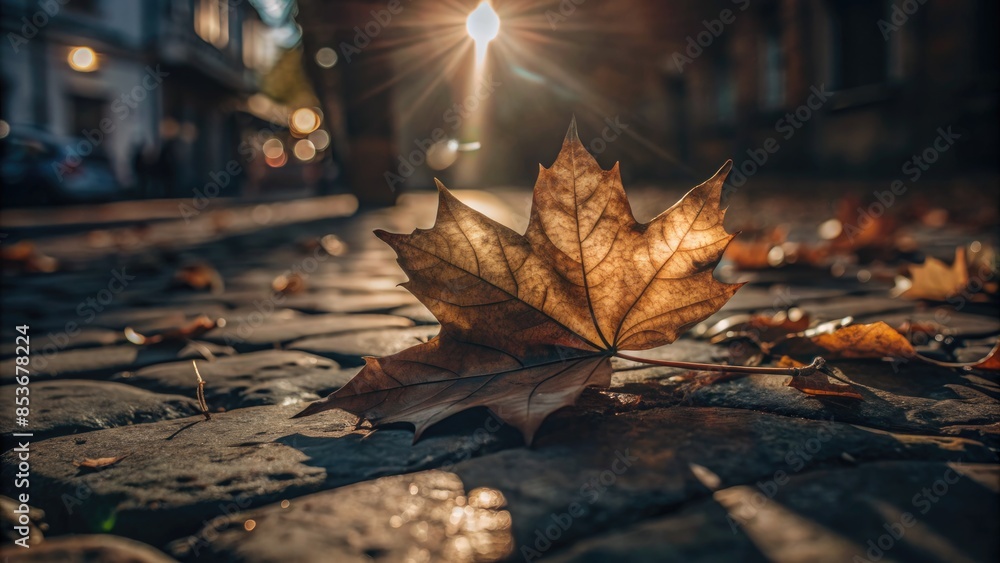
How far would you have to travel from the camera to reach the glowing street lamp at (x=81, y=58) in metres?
18.6

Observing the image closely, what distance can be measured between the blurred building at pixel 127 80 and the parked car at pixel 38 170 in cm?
68

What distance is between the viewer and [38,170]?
1284cm

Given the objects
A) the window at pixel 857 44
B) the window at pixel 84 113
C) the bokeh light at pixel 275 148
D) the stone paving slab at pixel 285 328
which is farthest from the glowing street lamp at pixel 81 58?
the bokeh light at pixel 275 148

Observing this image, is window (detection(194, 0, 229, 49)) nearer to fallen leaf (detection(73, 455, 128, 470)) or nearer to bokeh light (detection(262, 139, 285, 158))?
bokeh light (detection(262, 139, 285, 158))

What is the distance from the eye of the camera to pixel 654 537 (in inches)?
30.3

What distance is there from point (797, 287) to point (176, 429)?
7.77 ft

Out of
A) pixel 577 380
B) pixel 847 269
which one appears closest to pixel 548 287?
pixel 577 380

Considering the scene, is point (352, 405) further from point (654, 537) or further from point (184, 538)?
point (654, 537)

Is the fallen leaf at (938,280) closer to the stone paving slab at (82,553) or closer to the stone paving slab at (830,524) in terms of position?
the stone paving slab at (830,524)

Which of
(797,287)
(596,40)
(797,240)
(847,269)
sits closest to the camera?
(797,287)

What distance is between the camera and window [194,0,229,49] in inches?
965

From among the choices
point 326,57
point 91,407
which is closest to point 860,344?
point 91,407

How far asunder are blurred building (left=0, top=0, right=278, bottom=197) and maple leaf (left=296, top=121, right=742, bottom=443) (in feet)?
49.2

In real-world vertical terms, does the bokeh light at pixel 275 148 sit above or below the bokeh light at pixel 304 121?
below
